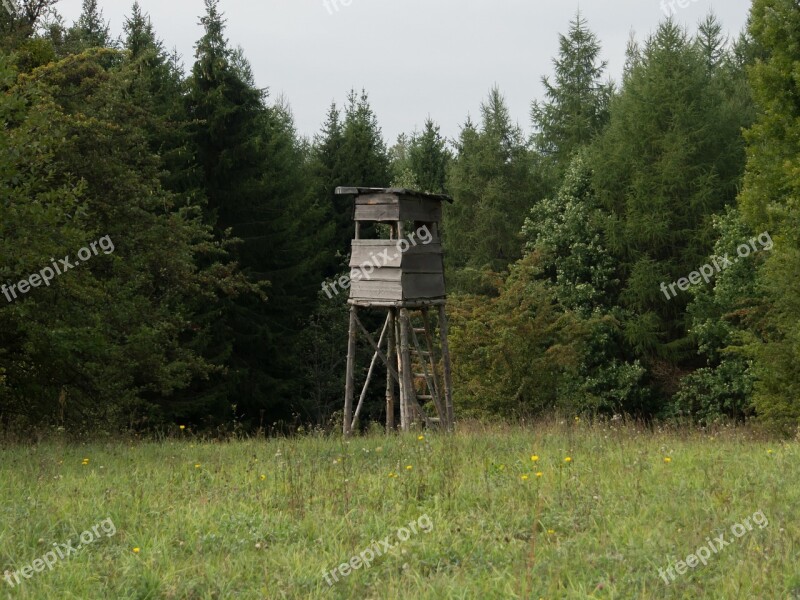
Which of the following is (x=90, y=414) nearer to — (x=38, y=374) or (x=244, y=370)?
(x=38, y=374)

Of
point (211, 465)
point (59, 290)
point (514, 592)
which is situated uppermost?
point (59, 290)

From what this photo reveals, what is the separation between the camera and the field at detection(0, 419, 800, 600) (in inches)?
228

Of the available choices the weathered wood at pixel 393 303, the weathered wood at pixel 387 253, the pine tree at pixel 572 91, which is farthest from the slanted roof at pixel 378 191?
the pine tree at pixel 572 91

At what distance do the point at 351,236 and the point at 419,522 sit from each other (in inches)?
1204

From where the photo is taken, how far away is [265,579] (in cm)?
597

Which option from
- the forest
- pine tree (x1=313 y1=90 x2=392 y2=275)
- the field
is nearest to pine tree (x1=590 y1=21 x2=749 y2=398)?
the forest

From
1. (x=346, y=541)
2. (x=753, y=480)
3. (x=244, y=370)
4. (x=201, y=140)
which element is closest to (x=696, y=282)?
(x=244, y=370)

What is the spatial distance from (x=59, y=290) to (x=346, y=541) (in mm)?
9770

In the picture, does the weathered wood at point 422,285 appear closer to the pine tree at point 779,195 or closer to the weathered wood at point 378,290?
the weathered wood at point 378,290

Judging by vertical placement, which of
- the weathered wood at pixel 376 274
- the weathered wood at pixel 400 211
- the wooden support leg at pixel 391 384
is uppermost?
the weathered wood at pixel 400 211

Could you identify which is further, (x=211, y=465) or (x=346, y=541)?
(x=211, y=465)

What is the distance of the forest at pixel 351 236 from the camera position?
55.0 ft

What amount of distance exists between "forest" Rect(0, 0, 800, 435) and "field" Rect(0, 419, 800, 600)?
5672 mm

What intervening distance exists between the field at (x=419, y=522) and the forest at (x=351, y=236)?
5.67m
